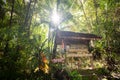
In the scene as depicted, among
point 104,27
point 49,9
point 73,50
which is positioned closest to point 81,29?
point 104,27

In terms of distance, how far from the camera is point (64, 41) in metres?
13.7

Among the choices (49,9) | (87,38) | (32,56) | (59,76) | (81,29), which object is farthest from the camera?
(81,29)

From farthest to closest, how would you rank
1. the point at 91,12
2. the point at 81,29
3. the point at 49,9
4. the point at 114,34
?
the point at 81,29, the point at 91,12, the point at 114,34, the point at 49,9

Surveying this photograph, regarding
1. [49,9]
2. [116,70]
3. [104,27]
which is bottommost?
[116,70]

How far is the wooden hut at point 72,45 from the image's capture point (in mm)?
13438

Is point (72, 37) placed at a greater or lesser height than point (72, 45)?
greater

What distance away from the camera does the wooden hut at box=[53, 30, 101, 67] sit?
13.4m

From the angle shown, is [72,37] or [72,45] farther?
[72,45]

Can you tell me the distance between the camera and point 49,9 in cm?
1627

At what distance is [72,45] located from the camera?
47.4ft

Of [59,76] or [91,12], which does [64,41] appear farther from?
[91,12]

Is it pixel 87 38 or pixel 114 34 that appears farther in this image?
pixel 114 34

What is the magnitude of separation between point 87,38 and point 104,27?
4.35m

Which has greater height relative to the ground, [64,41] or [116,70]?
[64,41]
